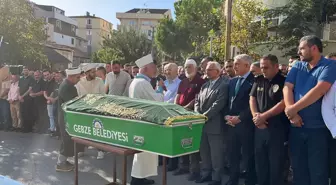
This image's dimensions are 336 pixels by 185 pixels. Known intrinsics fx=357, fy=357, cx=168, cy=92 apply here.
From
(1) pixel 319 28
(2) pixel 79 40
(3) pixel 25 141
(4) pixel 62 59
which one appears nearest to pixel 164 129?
(3) pixel 25 141

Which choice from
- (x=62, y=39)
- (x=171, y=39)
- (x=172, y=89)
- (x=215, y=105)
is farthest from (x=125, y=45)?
(x=215, y=105)

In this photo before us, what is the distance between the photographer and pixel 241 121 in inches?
199

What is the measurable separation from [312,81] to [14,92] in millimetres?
8496

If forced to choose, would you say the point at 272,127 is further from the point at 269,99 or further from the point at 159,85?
the point at 159,85

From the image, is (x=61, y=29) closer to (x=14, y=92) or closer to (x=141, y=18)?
(x=141, y=18)

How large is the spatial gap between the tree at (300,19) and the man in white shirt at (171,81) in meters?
10.9

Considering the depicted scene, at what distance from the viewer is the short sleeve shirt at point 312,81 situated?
3.86 metres

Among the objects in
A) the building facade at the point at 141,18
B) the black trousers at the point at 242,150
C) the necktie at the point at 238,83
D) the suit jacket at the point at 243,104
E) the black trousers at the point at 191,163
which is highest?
the building facade at the point at 141,18

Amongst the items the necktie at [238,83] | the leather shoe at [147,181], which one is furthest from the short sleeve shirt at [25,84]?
the necktie at [238,83]

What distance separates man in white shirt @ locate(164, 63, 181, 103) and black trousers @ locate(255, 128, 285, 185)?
7.04 ft

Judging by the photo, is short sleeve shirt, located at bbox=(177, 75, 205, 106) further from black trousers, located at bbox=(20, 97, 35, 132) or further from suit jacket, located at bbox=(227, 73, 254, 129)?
black trousers, located at bbox=(20, 97, 35, 132)

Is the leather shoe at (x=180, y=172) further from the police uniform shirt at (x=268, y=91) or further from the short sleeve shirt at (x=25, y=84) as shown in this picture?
the short sleeve shirt at (x=25, y=84)

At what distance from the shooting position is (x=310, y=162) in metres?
4.03

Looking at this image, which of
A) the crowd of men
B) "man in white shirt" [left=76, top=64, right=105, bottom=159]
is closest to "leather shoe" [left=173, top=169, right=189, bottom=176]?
the crowd of men
